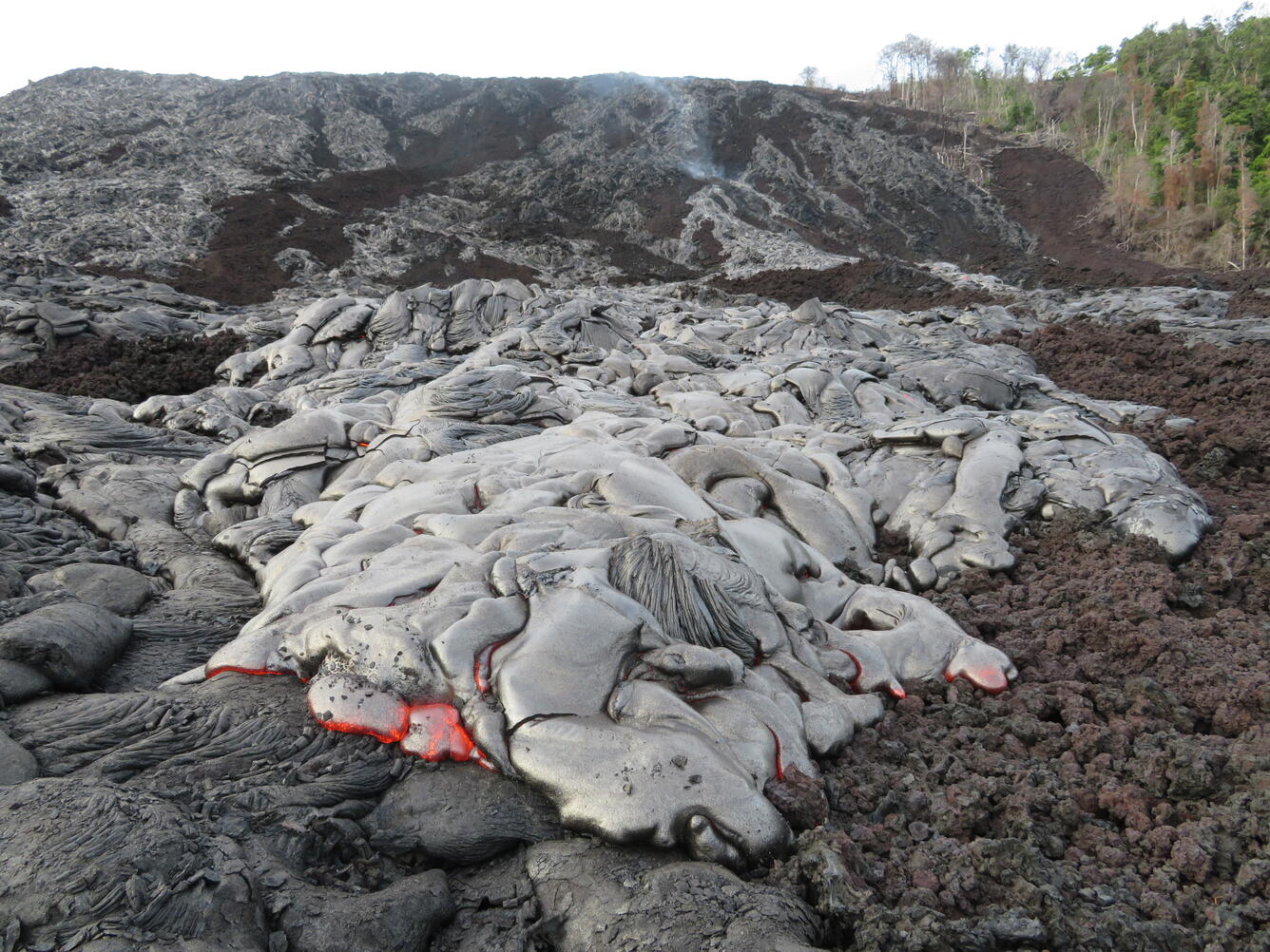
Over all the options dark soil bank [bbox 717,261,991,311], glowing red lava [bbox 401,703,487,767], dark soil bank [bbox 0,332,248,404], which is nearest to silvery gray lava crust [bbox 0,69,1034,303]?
dark soil bank [bbox 717,261,991,311]

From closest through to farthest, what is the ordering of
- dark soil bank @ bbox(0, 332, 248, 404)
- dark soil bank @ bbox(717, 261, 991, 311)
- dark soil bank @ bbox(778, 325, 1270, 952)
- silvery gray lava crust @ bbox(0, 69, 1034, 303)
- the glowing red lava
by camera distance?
dark soil bank @ bbox(778, 325, 1270, 952), the glowing red lava, dark soil bank @ bbox(0, 332, 248, 404), dark soil bank @ bbox(717, 261, 991, 311), silvery gray lava crust @ bbox(0, 69, 1034, 303)

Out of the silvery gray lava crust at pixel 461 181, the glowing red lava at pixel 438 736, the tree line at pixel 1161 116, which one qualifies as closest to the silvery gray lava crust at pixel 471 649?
the glowing red lava at pixel 438 736

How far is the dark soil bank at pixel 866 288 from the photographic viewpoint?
66.0 ft

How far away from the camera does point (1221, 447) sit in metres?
6.68

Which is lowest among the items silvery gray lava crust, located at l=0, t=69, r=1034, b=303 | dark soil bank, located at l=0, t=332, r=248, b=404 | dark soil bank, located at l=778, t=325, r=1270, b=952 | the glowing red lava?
dark soil bank, located at l=778, t=325, r=1270, b=952

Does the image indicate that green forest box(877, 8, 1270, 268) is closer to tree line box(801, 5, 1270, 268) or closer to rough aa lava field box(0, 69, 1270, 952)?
tree line box(801, 5, 1270, 268)

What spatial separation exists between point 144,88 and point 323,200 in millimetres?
19096

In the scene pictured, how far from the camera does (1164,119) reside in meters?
38.1

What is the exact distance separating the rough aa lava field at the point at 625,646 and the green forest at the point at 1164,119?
20.8 m

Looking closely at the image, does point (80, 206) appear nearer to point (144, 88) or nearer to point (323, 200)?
point (323, 200)

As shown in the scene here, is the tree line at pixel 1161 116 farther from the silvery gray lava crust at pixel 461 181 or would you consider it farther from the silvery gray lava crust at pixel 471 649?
the silvery gray lava crust at pixel 471 649

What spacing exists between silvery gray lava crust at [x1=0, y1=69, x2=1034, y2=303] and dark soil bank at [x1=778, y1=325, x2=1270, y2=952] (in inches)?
938

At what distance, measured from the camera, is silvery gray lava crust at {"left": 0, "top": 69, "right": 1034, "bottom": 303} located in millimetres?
27906

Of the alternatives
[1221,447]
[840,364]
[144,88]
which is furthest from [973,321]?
[144,88]
